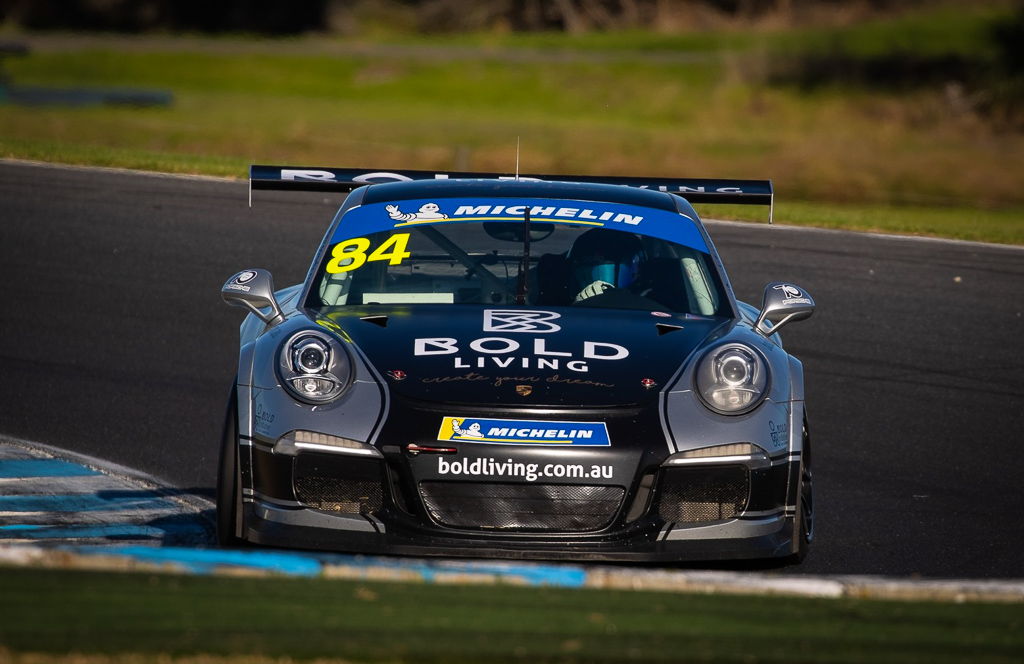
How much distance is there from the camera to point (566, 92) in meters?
39.8

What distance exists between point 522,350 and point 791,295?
1210 mm

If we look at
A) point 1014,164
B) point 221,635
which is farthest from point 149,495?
point 1014,164

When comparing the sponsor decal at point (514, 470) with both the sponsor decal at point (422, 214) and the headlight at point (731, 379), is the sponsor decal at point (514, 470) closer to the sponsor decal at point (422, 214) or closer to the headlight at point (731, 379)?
the headlight at point (731, 379)

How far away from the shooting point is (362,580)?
4059mm

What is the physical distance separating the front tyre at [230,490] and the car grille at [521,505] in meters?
0.65

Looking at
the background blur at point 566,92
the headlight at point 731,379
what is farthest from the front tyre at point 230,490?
the background blur at point 566,92

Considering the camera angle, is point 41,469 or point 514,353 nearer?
point 514,353

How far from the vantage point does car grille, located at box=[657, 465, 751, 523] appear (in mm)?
4668

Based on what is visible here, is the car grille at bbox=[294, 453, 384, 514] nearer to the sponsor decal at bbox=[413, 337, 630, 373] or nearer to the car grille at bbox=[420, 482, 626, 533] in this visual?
the car grille at bbox=[420, 482, 626, 533]

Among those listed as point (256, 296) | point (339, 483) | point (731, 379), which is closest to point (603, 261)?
point (731, 379)

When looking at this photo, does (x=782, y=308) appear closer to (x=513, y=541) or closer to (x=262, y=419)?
(x=513, y=541)

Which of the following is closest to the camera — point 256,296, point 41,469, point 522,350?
point 522,350

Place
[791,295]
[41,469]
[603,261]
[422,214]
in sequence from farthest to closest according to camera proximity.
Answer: [41,469] → [422,214] → [603,261] → [791,295]

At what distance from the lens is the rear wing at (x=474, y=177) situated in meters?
6.81
